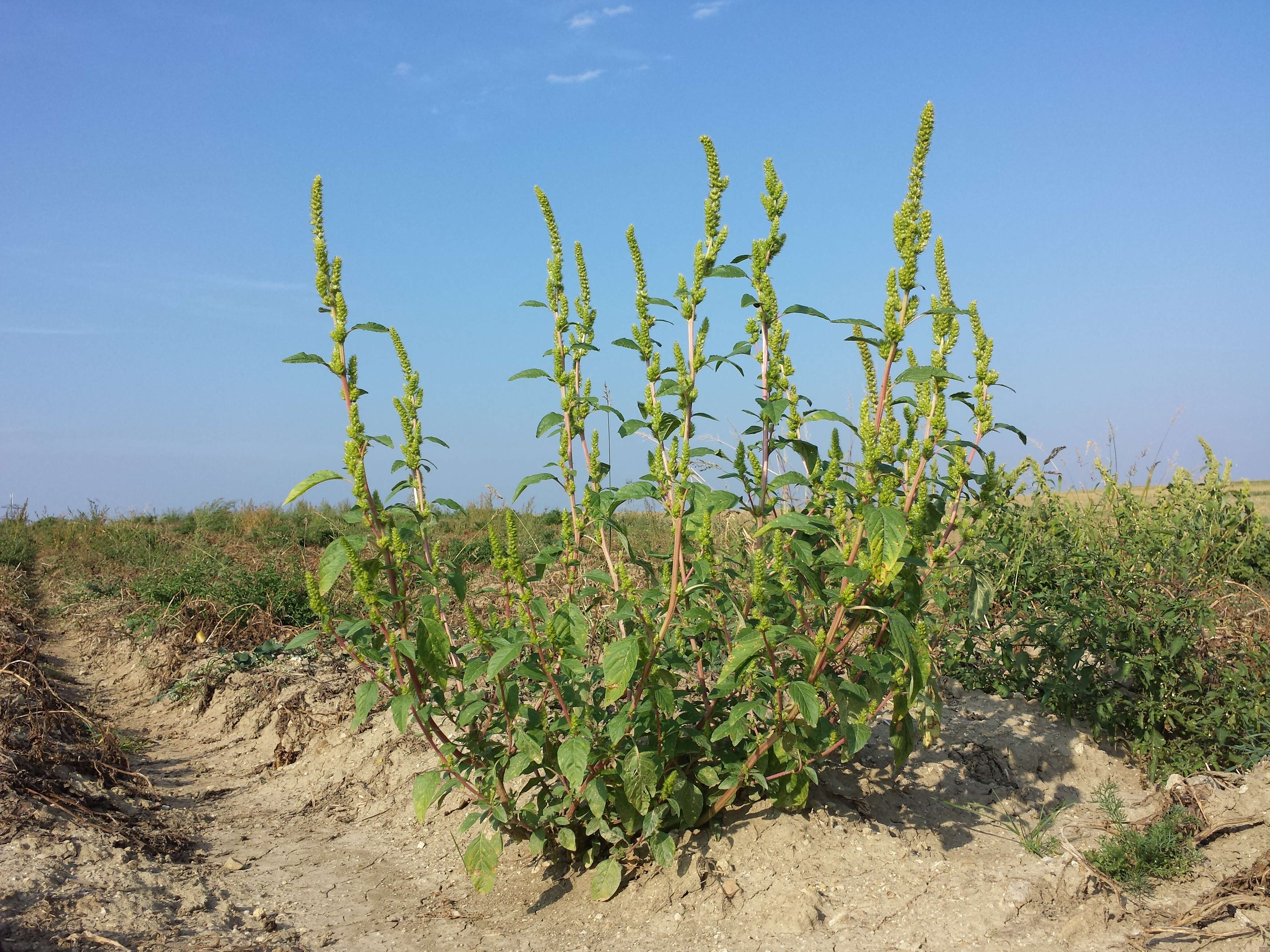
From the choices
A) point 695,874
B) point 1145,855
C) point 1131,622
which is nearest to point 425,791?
point 695,874

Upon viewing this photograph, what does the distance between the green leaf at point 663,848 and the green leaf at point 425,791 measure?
2.56 ft

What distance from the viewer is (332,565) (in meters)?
2.53

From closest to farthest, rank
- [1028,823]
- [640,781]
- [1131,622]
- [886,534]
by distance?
[886,534]
[640,781]
[1028,823]
[1131,622]

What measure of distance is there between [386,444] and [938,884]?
2481 mm

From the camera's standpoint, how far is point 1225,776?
3.63 meters

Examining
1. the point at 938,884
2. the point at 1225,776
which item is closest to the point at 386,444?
the point at 938,884

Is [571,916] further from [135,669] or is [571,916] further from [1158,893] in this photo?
[135,669]

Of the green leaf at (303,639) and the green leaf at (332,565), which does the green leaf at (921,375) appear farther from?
the green leaf at (303,639)

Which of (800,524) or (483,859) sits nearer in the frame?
(800,524)

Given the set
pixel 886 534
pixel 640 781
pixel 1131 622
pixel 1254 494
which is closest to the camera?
pixel 886 534

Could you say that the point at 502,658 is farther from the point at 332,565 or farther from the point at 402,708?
the point at 332,565

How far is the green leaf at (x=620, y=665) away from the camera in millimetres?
2518

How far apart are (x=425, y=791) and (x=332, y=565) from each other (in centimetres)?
89

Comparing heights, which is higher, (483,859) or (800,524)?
(800,524)
